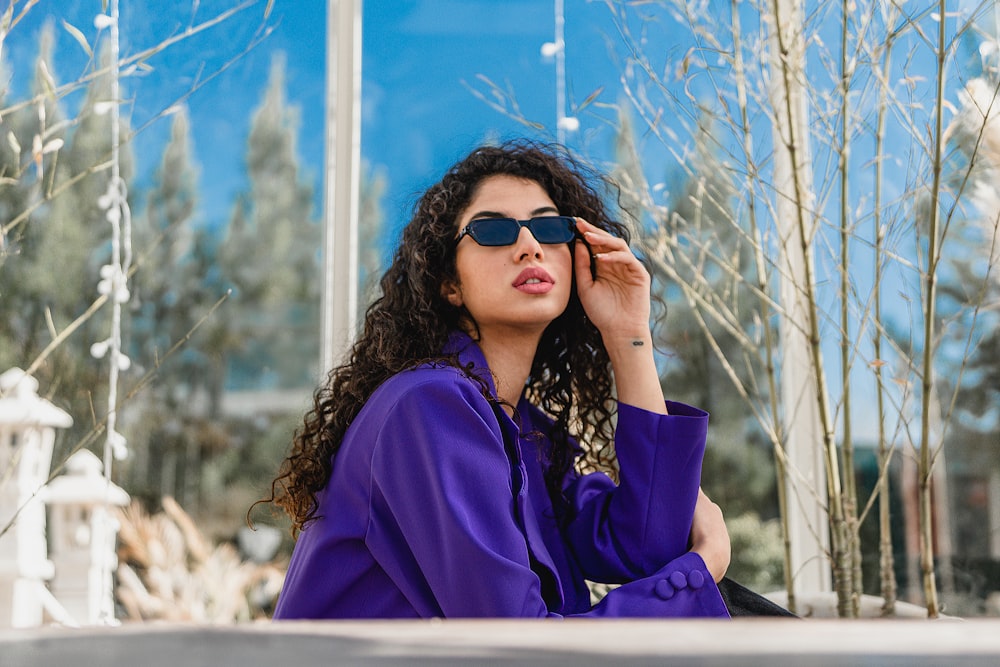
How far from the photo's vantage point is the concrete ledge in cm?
35

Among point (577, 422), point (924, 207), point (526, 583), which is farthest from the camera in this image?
point (924, 207)

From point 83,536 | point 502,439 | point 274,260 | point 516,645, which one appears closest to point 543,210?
point 502,439

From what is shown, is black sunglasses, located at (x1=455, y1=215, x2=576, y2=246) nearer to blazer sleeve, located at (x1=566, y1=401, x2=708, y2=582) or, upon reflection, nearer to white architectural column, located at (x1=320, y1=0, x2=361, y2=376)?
blazer sleeve, located at (x1=566, y1=401, x2=708, y2=582)

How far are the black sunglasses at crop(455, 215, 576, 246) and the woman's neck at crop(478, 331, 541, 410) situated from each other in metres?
0.15

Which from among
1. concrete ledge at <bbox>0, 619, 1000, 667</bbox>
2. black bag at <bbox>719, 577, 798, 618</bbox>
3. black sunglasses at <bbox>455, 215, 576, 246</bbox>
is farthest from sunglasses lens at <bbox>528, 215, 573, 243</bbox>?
concrete ledge at <bbox>0, 619, 1000, 667</bbox>

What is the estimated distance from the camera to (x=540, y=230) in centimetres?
158

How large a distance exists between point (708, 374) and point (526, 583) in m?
2.03

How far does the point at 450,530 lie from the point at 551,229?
22.8 inches

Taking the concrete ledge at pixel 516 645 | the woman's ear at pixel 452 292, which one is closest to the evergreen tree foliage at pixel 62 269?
the woman's ear at pixel 452 292

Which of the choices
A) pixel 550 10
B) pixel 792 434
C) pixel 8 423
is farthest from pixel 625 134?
pixel 8 423

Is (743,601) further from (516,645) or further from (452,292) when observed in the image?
(516,645)

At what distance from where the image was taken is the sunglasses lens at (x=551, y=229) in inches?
62.3

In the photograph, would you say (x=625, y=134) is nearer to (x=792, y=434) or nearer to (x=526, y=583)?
(x=792, y=434)

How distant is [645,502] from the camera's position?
1.54 metres
